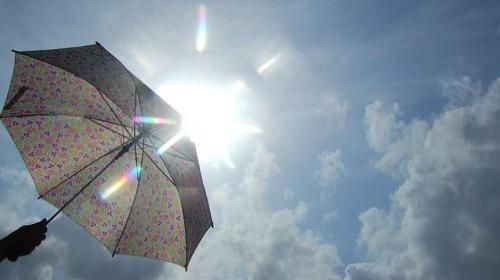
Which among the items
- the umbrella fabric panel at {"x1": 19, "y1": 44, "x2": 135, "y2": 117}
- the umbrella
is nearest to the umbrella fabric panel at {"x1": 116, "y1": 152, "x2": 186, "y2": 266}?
the umbrella

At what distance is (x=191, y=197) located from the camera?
9352mm

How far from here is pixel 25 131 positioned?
834cm

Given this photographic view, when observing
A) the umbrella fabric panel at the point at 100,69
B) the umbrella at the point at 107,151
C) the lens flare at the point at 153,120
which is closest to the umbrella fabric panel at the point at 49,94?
the umbrella at the point at 107,151

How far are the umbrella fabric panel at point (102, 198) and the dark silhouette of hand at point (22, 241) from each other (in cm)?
266

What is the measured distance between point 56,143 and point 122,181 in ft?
5.76

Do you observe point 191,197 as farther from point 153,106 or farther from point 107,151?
point 153,106

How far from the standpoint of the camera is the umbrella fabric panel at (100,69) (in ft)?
26.0

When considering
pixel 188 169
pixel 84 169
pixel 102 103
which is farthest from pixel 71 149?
pixel 188 169

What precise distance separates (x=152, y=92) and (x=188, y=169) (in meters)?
Result: 2.20

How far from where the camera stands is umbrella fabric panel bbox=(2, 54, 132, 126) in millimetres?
7867

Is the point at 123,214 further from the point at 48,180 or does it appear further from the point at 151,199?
the point at 48,180

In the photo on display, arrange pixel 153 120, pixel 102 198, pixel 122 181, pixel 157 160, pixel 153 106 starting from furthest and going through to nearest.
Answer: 1. pixel 157 160
2. pixel 122 181
3. pixel 102 198
4. pixel 153 120
5. pixel 153 106

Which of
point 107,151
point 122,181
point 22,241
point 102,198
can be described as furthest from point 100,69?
point 22,241

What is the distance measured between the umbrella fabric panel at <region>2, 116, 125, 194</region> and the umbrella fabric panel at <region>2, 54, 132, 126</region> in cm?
25
